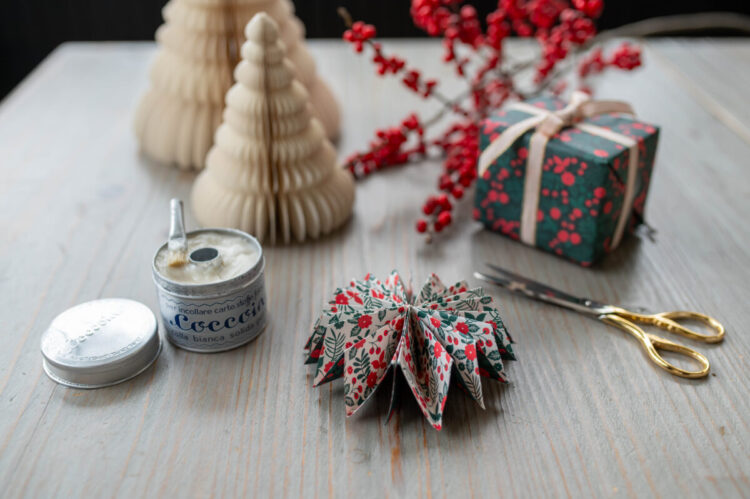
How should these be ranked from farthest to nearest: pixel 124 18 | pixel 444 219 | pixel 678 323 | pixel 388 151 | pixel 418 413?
pixel 124 18 → pixel 388 151 → pixel 444 219 → pixel 678 323 → pixel 418 413

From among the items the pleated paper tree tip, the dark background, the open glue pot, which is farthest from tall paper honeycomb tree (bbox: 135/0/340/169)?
the dark background

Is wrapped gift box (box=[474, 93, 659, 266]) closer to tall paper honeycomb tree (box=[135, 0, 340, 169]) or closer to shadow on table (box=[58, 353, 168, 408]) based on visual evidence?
tall paper honeycomb tree (box=[135, 0, 340, 169])

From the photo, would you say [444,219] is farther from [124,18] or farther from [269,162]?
[124,18]

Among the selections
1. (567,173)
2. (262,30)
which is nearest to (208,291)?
(262,30)

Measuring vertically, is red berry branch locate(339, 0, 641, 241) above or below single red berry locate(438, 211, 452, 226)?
above

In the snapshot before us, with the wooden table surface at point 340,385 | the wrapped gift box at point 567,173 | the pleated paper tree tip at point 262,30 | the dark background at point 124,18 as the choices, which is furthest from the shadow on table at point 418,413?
the dark background at point 124,18

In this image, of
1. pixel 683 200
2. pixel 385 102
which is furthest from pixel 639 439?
pixel 385 102
